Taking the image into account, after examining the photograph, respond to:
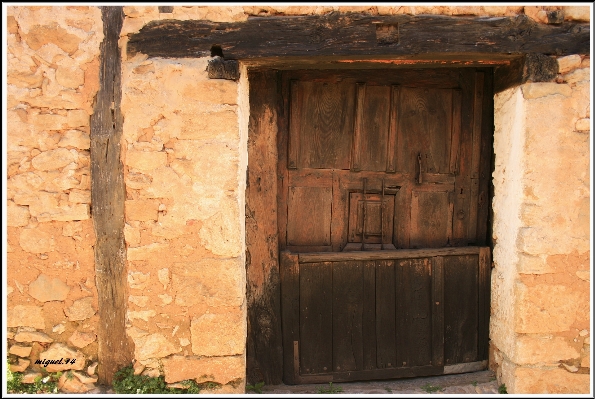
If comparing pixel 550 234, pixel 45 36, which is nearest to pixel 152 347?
pixel 45 36

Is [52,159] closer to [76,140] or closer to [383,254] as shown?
[76,140]

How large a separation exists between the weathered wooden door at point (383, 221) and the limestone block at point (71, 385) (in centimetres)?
120

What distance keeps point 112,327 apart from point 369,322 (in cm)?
159

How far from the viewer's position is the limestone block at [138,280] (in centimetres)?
248

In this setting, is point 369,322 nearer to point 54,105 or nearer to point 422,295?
point 422,295

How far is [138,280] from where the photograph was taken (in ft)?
8.15

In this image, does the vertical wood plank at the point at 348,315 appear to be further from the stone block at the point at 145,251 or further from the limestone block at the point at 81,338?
the limestone block at the point at 81,338

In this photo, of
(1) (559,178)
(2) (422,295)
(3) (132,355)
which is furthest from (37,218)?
(1) (559,178)

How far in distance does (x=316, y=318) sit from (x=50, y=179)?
1798mm

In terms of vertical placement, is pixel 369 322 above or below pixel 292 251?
below

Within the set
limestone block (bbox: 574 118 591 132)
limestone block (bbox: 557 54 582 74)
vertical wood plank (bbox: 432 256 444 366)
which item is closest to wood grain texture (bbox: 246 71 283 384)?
vertical wood plank (bbox: 432 256 444 366)

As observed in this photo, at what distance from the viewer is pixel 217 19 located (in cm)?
246

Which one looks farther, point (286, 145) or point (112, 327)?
point (286, 145)

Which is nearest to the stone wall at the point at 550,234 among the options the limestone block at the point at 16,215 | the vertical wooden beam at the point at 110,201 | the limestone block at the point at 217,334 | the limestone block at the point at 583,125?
the limestone block at the point at 583,125
